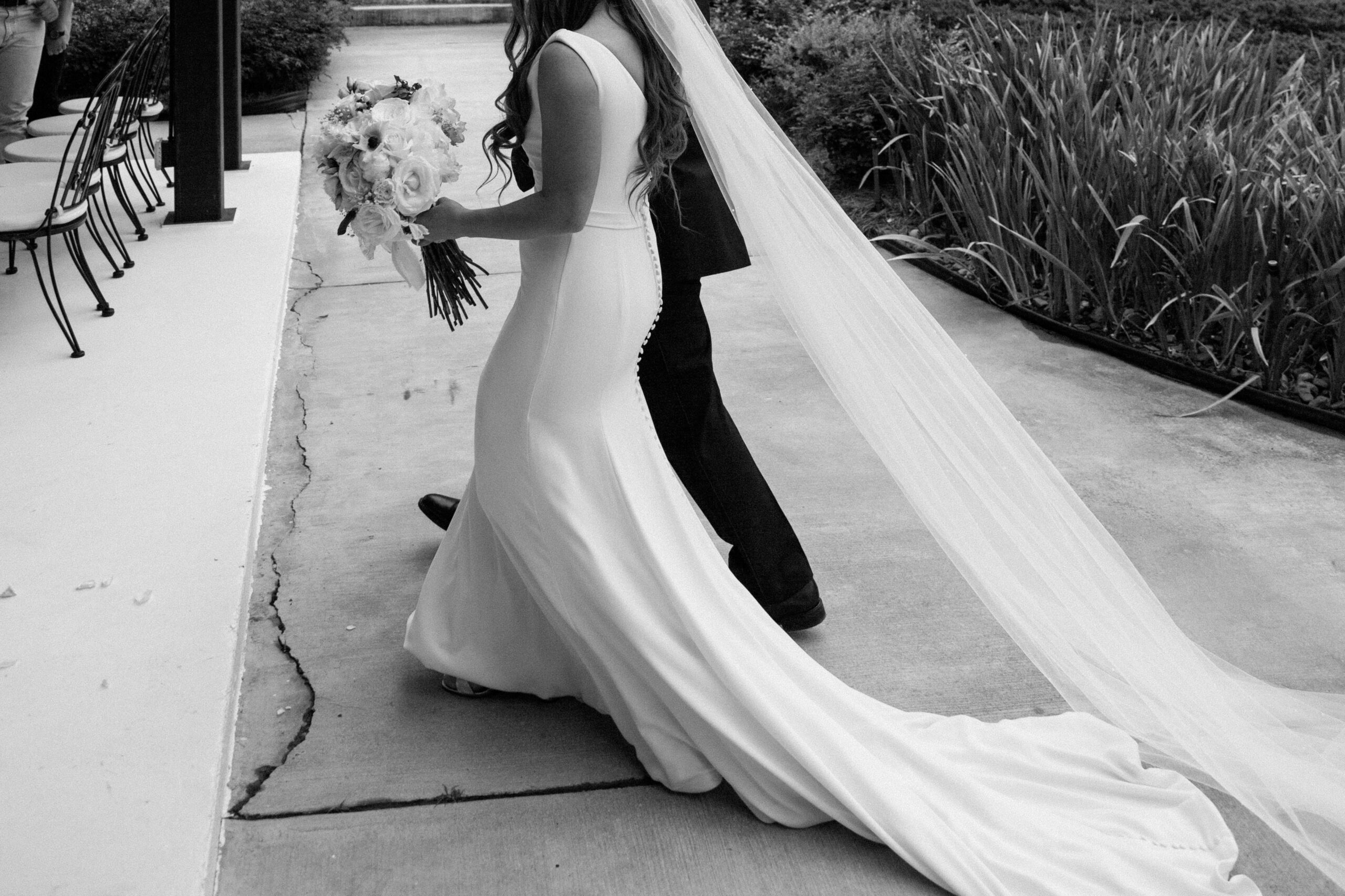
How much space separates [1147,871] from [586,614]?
1.18 m

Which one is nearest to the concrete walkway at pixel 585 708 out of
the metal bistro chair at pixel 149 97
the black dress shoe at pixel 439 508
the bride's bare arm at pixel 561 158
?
the black dress shoe at pixel 439 508

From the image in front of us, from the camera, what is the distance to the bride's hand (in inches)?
104

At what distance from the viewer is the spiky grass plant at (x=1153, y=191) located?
5012mm

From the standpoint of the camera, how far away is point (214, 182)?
7059 millimetres

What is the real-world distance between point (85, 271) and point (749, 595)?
4.01 meters

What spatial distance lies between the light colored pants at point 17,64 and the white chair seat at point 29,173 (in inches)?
52.1

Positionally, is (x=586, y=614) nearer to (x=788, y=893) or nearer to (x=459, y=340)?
(x=788, y=893)

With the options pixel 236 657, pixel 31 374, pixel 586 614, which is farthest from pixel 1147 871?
pixel 31 374

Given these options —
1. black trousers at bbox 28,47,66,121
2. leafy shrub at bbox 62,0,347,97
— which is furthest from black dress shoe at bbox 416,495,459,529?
leafy shrub at bbox 62,0,347,97

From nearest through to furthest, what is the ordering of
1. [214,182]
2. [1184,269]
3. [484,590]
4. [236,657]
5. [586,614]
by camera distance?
1. [586,614]
2. [484,590]
3. [236,657]
4. [1184,269]
5. [214,182]

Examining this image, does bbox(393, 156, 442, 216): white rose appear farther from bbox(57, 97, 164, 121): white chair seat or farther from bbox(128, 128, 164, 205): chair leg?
bbox(57, 97, 164, 121): white chair seat

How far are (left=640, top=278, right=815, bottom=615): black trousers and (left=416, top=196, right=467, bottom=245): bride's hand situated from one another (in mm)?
555

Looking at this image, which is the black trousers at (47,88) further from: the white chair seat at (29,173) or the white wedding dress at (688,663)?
the white wedding dress at (688,663)

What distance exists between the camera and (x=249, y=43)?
10719 mm
